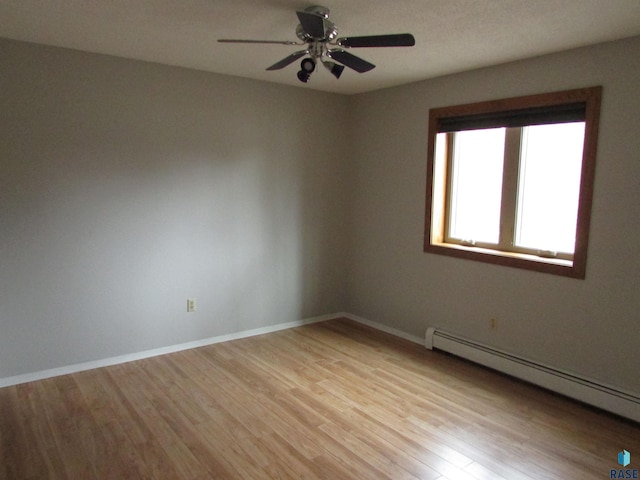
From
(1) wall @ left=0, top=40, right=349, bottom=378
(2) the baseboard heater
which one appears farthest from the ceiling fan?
(2) the baseboard heater

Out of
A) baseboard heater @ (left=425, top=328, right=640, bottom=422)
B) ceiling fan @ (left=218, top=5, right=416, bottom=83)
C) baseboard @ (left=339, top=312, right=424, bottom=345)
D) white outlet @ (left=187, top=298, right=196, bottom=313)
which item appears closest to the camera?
ceiling fan @ (left=218, top=5, right=416, bottom=83)

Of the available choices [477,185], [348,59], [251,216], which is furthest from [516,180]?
[251,216]

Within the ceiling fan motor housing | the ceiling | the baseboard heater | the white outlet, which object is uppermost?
the ceiling

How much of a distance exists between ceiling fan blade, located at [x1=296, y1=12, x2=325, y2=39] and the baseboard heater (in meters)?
2.71

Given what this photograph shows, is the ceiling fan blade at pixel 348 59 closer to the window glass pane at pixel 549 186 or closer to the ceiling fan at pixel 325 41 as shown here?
the ceiling fan at pixel 325 41

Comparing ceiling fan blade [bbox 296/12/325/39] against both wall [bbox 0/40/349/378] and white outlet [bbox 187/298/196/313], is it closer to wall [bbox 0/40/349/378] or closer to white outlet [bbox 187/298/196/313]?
wall [bbox 0/40/349/378]

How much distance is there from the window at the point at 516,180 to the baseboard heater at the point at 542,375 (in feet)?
2.33

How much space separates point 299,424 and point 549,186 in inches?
98.1

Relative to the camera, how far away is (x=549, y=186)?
330cm

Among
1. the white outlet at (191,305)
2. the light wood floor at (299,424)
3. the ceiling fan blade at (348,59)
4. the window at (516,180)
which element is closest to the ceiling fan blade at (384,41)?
the ceiling fan blade at (348,59)

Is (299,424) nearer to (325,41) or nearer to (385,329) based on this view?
(385,329)

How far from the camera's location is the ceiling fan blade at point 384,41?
6.91 feet

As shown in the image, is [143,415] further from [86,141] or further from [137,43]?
[137,43]

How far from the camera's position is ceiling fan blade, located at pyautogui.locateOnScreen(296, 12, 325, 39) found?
1.94m
